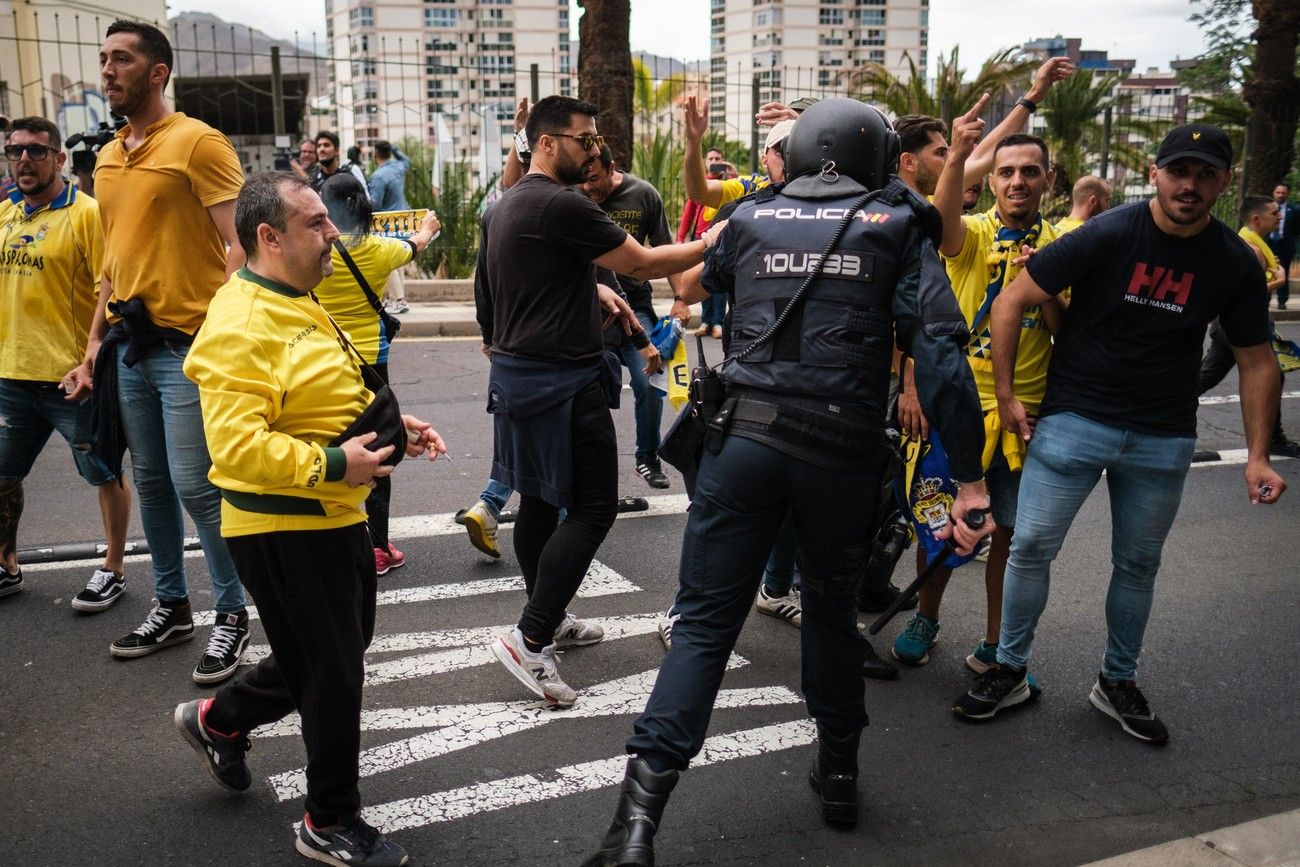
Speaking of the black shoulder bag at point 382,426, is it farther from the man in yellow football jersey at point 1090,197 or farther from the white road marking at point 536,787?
the man in yellow football jersey at point 1090,197

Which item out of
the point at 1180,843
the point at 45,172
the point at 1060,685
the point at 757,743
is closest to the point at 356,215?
the point at 45,172

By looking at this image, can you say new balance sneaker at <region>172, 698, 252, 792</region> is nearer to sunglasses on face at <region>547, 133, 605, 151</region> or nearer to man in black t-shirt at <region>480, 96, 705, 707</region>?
man in black t-shirt at <region>480, 96, 705, 707</region>

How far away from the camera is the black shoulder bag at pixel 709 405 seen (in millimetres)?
2973

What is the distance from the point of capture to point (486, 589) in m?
5.22

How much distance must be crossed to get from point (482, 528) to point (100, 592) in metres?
1.65

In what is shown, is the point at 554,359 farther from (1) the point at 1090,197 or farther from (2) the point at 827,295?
(1) the point at 1090,197

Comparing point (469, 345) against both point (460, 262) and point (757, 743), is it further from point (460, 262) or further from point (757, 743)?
point (757, 743)

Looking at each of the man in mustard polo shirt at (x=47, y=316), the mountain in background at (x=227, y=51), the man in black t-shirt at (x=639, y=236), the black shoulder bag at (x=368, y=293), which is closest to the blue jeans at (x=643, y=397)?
the man in black t-shirt at (x=639, y=236)

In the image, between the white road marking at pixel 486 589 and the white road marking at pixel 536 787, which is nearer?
the white road marking at pixel 536 787

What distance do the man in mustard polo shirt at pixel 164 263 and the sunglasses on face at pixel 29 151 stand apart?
2.46 feet

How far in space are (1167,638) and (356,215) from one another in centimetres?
386

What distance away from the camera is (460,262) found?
15758mm

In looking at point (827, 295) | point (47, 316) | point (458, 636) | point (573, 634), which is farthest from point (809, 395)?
point (47, 316)

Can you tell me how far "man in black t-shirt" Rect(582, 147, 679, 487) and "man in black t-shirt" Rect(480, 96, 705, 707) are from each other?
4.90ft
